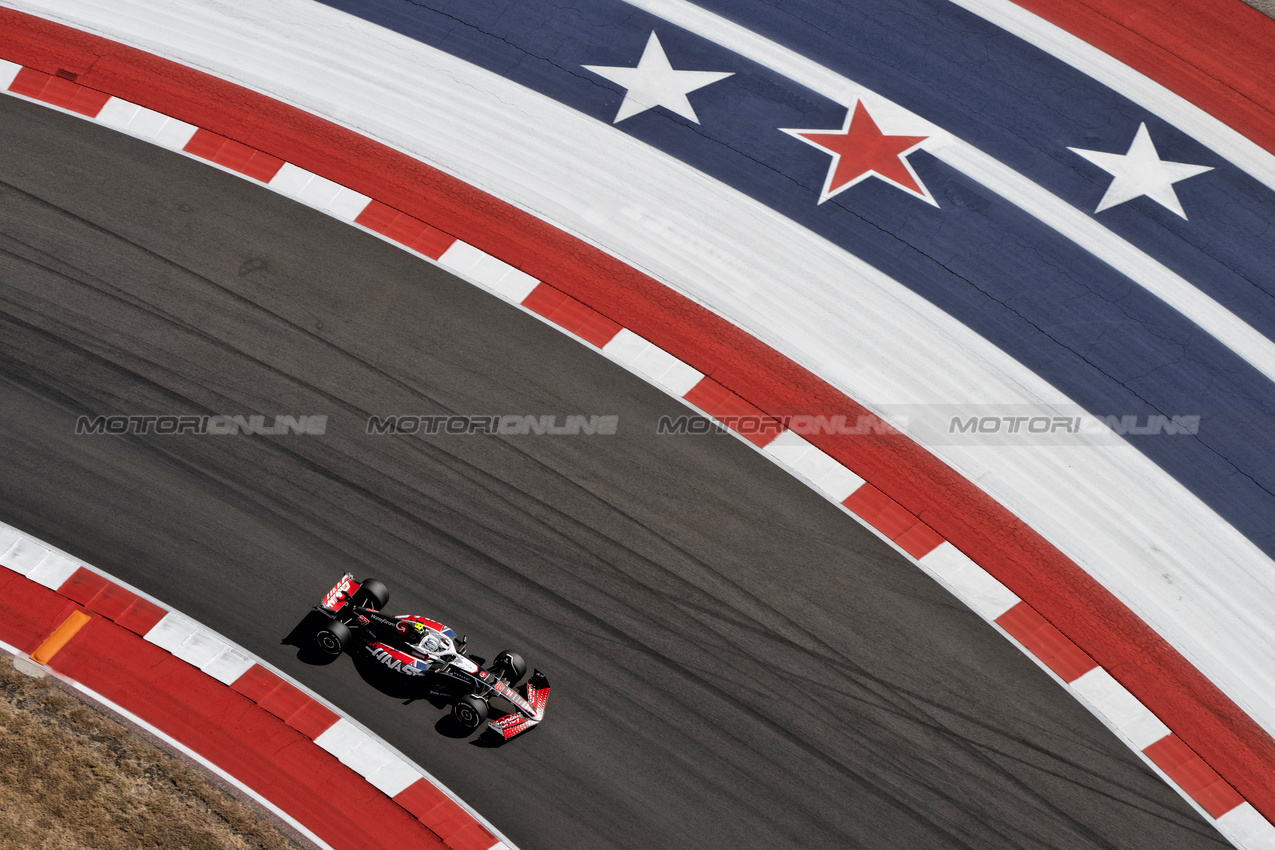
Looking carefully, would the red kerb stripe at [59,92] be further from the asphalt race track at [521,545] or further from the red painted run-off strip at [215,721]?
the red painted run-off strip at [215,721]

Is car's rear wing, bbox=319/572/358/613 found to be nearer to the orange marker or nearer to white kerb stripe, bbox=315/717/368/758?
white kerb stripe, bbox=315/717/368/758

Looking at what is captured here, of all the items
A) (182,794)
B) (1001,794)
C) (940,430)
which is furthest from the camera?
(940,430)

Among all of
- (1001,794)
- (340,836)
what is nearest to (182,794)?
(340,836)

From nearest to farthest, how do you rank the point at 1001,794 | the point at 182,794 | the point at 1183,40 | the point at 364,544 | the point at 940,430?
the point at 182,794
the point at 1001,794
the point at 364,544
the point at 940,430
the point at 1183,40

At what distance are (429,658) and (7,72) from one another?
537 inches

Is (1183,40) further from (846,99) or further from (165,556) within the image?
(165,556)

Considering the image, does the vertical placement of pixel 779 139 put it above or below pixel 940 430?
above

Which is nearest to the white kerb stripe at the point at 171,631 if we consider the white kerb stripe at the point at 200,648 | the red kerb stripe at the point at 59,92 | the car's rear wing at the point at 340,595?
the white kerb stripe at the point at 200,648

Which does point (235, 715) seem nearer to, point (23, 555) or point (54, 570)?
point (54, 570)

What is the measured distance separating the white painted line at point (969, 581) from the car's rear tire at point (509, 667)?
247 inches

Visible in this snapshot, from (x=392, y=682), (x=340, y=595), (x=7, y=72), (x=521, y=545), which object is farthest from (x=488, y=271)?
(x=7, y=72)

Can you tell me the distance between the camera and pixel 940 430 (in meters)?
15.1

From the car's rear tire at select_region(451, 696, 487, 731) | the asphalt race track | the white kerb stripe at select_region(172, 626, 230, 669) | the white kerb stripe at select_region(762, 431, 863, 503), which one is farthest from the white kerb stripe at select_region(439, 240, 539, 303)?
the white kerb stripe at select_region(172, 626, 230, 669)

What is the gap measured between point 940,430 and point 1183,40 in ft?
33.9
